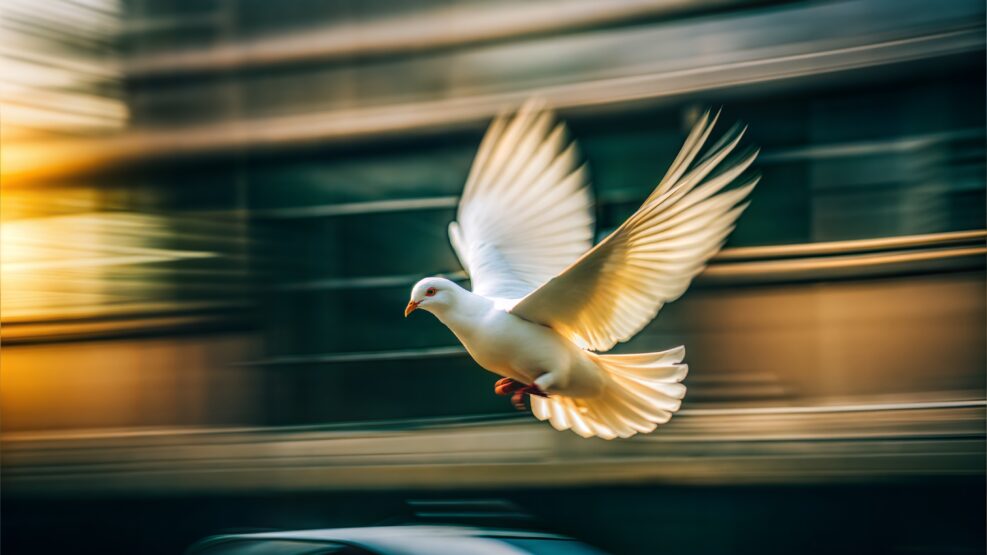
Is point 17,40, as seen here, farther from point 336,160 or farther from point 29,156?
point 336,160

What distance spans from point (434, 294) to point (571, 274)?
0.46 m

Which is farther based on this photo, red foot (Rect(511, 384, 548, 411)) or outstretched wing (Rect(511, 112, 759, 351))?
red foot (Rect(511, 384, 548, 411))

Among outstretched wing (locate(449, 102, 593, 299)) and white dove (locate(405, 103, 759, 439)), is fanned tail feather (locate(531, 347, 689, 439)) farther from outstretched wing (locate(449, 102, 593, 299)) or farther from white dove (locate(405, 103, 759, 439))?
outstretched wing (locate(449, 102, 593, 299))

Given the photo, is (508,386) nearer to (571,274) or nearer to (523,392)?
(523,392)

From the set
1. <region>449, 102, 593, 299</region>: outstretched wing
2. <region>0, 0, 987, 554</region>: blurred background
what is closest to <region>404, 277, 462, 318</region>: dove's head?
<region>449, 102, 593, 299</region>: outstretched wing

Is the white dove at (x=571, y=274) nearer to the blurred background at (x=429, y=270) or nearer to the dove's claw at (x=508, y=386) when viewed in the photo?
the dove's claw at (x=508, y=386)

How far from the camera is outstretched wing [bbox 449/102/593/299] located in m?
3.31

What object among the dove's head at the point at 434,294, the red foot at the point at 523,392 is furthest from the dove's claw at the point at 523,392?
the dove's head at the point at 434,294

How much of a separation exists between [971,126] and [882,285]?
85 cm

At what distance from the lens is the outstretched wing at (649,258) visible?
234 cm

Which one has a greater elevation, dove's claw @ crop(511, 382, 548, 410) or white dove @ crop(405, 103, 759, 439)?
white dove @ crop(405, 103, 759, 439)

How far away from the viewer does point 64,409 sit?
650cm

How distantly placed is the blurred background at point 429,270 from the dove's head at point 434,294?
7.84ft

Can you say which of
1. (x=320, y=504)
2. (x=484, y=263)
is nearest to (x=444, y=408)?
(x=320, y=504)
